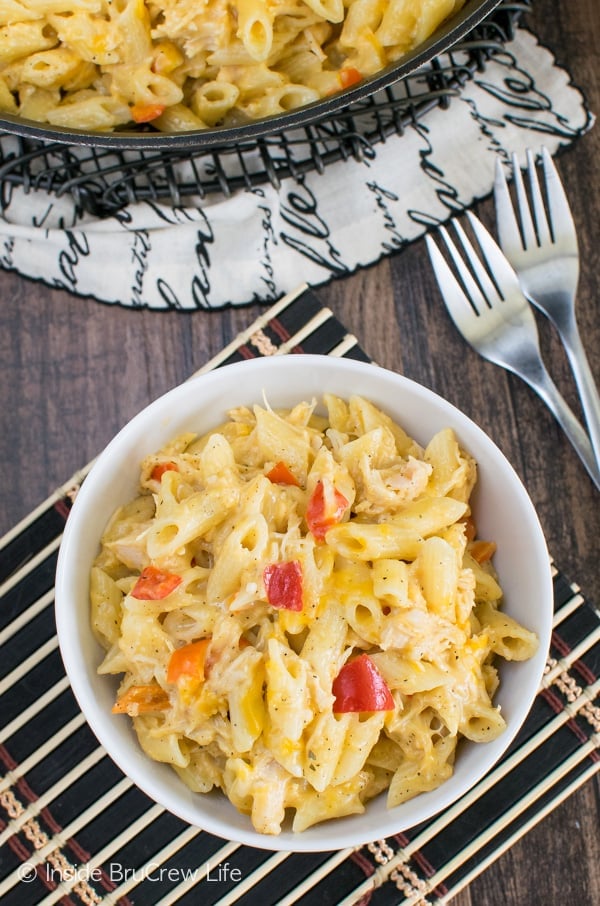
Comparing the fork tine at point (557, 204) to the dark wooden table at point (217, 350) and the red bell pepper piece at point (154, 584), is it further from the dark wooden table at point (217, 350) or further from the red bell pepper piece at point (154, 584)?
the red bell pepper piece at point (154, 584)

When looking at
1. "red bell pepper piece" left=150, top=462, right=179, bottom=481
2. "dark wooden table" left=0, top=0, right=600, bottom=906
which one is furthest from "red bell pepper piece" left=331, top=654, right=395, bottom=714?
"dark wooden table" left=0, top=0, right=600, bottom=906

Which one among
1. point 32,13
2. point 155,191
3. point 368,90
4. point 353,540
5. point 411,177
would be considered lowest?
point 353,540

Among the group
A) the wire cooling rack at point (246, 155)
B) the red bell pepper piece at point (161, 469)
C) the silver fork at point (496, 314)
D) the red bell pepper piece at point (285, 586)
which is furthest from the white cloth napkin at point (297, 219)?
the red bell pepper piece at point (285, 586)

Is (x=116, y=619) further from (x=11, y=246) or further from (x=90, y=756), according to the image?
(x=11, y=246)

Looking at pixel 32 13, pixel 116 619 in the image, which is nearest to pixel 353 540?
pixel 116 619

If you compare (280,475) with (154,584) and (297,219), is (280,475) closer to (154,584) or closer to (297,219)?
(154,584)

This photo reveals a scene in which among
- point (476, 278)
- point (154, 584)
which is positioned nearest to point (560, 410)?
point (476, 278)
